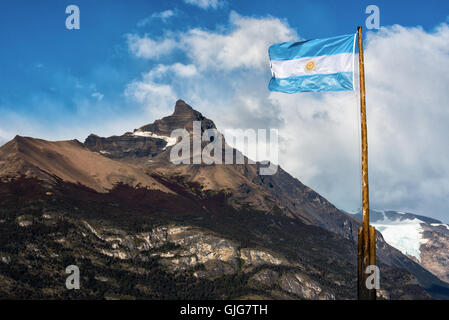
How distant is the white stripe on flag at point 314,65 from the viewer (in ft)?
131

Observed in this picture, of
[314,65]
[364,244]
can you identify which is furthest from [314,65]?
[364,244]

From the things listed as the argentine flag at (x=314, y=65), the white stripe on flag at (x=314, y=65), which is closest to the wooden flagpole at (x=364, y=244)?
the argentine flag at (x=314, y=65)

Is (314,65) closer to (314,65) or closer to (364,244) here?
(314,65)

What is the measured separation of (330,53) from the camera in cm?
4047

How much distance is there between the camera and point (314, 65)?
40844 mm

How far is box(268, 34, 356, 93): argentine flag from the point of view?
40.0 m

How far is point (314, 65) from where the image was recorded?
40.8m

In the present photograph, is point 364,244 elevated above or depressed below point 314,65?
below

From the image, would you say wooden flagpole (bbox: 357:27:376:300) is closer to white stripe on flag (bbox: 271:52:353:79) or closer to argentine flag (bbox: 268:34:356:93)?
argentine flag (bbox: 268:34:356:93)

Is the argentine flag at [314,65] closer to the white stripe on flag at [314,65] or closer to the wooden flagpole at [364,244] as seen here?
the white stripe on flag at [314,65]

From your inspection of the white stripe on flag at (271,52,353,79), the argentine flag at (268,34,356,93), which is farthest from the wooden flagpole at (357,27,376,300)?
the white stripe on flag at (271,52,353,79)

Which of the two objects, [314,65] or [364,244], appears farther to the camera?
[314,65]
